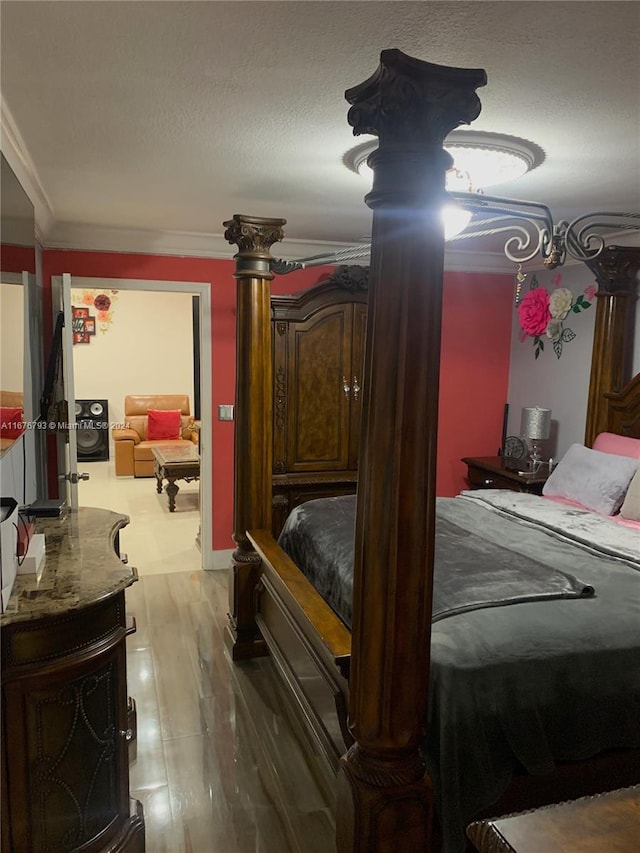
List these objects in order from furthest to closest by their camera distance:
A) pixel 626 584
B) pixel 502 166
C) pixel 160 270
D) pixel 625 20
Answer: pixel 160 270 → pixel 502 166 → pixel 626 584 → pixel 625 20

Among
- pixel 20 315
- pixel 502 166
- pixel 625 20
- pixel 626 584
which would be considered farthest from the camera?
pixel 20 315

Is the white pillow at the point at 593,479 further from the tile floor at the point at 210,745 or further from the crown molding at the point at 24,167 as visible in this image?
the crown molding at the point at 24,167

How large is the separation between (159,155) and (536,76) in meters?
1.44

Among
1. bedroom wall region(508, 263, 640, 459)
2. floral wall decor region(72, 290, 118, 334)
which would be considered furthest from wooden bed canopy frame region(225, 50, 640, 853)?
floral wall decor region(72, 290, 118, 334)

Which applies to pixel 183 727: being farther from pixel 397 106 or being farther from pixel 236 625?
pixel 397 106

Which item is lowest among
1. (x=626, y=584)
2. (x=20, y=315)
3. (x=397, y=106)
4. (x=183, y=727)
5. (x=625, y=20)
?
(x=183, y=727)

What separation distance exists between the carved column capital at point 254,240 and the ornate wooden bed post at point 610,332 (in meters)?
2.05

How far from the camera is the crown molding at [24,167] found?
204 centimetres

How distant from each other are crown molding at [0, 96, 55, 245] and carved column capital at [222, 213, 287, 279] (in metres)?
0.89

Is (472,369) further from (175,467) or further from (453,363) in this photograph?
(175,467)

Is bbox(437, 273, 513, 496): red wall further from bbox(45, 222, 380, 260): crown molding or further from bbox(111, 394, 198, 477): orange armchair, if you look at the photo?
bbox(111, 394, 198, 477): orange armchair

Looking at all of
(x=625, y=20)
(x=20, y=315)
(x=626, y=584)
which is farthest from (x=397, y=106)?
(x=20, y=315)

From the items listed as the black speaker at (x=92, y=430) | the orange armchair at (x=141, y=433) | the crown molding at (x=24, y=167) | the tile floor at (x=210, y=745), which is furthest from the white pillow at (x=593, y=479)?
the black speaker at (x=92, y=430)

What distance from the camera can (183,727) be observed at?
2.73m
